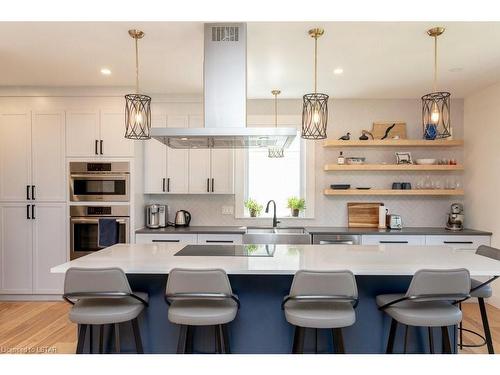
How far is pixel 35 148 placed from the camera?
4.27m

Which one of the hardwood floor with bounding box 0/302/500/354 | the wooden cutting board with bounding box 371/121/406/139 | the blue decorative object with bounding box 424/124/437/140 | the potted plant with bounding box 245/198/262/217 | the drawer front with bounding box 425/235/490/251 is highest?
the wooden cutting board with bounding box 371/121/406/139

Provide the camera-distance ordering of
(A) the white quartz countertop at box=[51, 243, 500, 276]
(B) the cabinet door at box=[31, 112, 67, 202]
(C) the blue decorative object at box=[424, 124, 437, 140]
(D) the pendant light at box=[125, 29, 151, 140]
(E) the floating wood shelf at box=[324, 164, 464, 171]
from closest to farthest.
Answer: (A) the white quartz countertop at box=[51, 243, 500, 276], (D) the pendant light at box=[125, 29, 151, 140], (C) the blue decorative object at box=[424, 124, 437, 140], (B) the cabinet door at box=[31, 112, 67, 202], (E) the floating wood shelf at box=[324, 164, 464, 171]

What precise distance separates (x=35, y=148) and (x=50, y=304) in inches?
→ 74.7

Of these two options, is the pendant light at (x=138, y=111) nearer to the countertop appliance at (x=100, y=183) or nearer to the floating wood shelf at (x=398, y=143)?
the countertop appliance at (x=100, y=183)

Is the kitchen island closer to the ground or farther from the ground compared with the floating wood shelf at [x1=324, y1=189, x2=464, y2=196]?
closer to the ground

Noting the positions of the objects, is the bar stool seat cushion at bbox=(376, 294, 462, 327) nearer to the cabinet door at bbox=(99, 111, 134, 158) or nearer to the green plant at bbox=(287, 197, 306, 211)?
the green plant at bbox=(287, 197, 306, 211)

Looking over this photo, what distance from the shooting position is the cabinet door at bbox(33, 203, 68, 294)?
4.24 metres

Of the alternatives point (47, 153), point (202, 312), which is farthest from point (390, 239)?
point (47, 153)

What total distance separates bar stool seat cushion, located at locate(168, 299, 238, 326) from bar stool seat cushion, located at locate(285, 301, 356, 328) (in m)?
0.35

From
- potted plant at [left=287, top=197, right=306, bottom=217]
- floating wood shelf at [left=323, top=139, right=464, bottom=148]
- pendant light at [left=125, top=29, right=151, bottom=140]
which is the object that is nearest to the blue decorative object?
floating wood shelf at [left=323, top=139, right=464, bottom=148]
